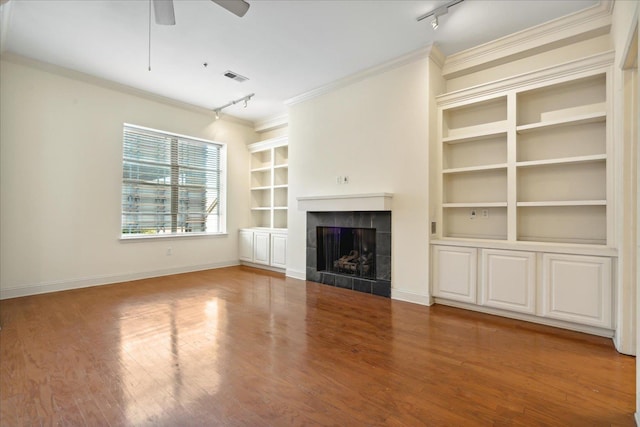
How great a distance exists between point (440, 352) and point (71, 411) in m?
2.46

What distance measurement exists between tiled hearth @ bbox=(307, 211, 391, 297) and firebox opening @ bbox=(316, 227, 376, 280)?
0.10m

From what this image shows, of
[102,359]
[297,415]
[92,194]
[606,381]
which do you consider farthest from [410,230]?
[92,194]

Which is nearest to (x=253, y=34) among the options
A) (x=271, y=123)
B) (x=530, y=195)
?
(x=271, y=123)

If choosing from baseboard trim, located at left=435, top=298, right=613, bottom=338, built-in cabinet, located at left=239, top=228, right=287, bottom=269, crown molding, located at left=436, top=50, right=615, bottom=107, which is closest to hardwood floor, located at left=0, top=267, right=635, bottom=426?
baseboard trim, located at left=435, top=298, right=613, bottom=338

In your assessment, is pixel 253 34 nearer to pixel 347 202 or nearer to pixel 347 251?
pixel 347 202

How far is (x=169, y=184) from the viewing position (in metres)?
5.46

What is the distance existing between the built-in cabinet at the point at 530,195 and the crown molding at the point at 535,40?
400 millimetres

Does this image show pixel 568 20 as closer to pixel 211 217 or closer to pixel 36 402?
pixel 36 402

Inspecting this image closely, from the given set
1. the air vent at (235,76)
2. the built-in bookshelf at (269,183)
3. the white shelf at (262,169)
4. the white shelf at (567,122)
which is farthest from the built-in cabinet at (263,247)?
the white shelf at (567,122)

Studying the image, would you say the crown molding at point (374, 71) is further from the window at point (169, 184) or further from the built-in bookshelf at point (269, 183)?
the window at point (169, 184)

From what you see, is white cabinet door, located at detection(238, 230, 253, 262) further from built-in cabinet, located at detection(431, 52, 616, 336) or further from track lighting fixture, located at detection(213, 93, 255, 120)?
built-in cabinet, located at detection(431, 52, 616, 336)

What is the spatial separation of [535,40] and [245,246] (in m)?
5.56

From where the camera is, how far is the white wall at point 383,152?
3703 millimetres

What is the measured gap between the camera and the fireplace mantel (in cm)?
390
